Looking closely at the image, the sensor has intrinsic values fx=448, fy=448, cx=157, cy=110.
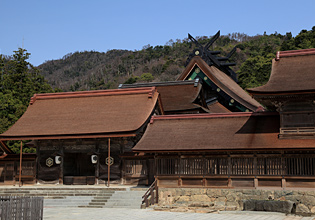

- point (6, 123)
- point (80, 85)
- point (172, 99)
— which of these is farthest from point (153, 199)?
point (80, 85)

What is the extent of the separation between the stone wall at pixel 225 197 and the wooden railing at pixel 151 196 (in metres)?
0.26

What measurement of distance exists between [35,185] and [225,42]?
342 ft

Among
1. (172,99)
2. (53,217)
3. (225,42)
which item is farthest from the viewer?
(225,42)

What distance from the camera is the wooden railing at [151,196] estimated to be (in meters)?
21.7

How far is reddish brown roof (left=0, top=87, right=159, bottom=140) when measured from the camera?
27734mm

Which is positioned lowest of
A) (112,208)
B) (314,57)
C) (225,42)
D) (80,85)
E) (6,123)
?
(112,208)

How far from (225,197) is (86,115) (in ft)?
39.0

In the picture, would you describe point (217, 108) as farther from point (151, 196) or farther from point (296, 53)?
point (151, 196)

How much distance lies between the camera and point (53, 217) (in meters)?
17.7

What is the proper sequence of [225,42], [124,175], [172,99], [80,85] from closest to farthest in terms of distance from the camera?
[124,175] → [172,99] → [80,85] → [225,42]

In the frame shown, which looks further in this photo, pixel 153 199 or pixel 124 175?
pixel 124 175

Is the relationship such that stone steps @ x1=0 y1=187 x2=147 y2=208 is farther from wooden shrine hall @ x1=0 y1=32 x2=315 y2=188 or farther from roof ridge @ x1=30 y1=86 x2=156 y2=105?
roof ridge @ x1=30 y1=86 x2=156 y2=105

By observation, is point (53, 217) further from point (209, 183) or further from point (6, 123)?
point (6, 123)

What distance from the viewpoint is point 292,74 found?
23.2 meters
